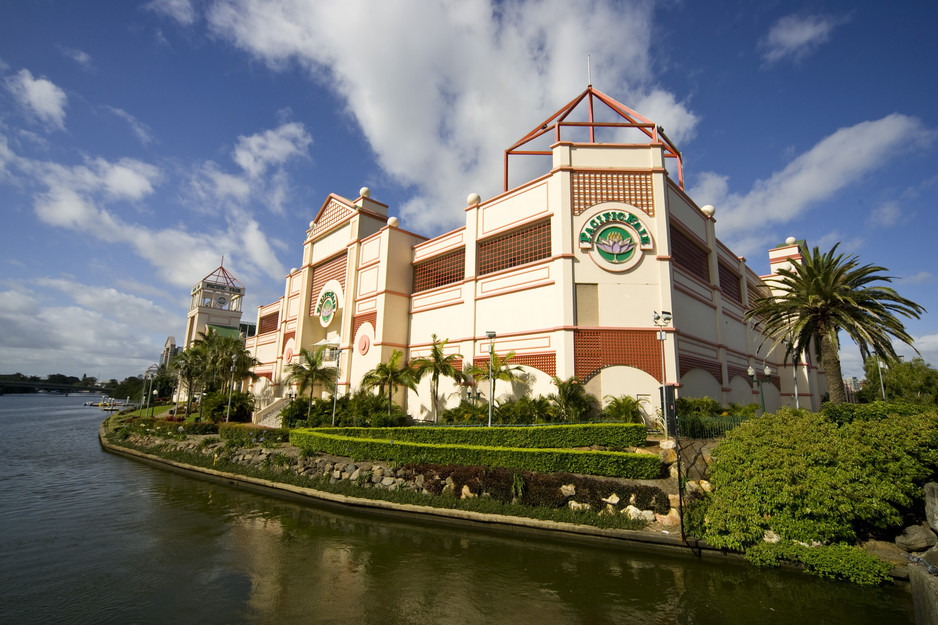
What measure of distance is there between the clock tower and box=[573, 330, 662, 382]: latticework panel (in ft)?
231

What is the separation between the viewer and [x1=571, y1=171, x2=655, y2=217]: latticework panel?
84.6 ft

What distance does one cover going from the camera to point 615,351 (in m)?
24.1

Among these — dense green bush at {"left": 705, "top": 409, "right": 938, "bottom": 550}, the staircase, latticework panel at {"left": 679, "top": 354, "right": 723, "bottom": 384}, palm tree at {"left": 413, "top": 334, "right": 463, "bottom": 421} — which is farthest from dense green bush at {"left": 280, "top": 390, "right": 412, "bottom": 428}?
dense green bush at {"left": 705, "top": 409, "right": 938, "bottom": 550}

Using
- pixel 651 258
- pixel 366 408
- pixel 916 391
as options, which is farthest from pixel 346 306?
pixel 916 391

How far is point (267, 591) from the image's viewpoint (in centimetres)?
977

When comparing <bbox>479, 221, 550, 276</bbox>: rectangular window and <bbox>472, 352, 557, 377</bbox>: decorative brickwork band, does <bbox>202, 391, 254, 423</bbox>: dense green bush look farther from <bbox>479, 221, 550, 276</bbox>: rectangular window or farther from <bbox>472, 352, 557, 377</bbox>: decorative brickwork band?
<bbox>479, 221, 550, 276</bbox>: rectangular window

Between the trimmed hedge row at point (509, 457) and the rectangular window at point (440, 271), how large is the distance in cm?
1494

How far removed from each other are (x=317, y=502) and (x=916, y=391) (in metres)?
57.9

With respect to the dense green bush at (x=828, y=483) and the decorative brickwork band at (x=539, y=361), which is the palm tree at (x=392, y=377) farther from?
the dense green bush at (x=828, y=483)

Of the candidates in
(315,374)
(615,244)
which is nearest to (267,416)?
(315,374)

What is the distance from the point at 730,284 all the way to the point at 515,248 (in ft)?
67.6

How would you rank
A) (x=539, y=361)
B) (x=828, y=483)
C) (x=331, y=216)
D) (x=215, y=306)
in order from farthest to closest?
(x=215, y=306), (x=331, y=216), (x=539, y=361), (x=828, y=483)

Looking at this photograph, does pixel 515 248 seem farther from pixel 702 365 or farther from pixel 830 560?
pixel 830 560

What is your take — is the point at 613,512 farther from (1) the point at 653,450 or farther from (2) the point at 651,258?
(2) the point at 651,258
